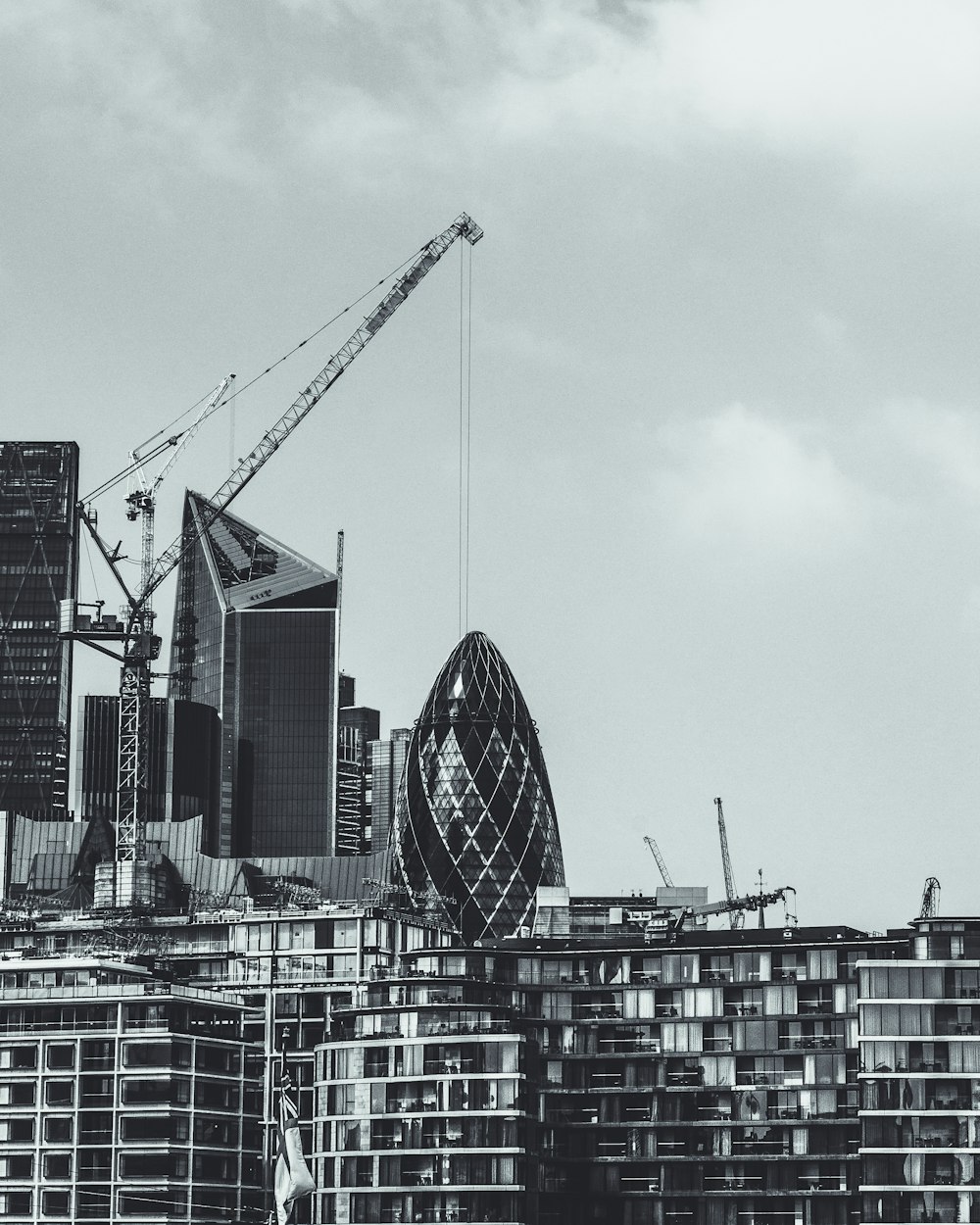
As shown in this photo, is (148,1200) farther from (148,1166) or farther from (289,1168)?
(289,1168)

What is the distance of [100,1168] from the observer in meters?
179

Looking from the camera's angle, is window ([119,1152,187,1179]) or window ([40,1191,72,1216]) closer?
window ([40,1191,72,1216])

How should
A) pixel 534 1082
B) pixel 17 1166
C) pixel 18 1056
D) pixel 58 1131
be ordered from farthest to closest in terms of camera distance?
pixel 18 1056 < pixel 58 1131 < pixel 17 1166 < pixel 534 1082

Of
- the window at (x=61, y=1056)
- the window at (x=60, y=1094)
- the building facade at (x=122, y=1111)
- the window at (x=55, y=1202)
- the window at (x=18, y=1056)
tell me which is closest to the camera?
the window at (x=55, y=1202)

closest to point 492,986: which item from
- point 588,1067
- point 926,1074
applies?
point 588,1067

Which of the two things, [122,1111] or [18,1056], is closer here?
[122,1111]

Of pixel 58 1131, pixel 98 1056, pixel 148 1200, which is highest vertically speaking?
pixel 98 1056

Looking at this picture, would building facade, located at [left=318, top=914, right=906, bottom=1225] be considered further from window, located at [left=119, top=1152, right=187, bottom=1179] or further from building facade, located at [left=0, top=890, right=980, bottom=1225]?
window, located at [left=119, top=1152, right=187, bottom=1179]

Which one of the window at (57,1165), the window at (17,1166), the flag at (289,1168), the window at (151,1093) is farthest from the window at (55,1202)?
the flag at (289,1168)

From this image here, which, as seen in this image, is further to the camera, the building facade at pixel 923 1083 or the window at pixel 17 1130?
the window at pixel 17 1130

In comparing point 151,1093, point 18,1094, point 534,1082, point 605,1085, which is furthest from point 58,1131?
point 605,1085

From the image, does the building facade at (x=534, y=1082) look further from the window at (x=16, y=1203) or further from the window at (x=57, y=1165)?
the window at (x=16, y=1203)

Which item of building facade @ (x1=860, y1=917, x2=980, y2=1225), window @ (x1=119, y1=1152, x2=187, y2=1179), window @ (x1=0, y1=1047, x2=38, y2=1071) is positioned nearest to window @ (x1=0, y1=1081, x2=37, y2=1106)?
window @ (x1=0, y1=1047, x2=38, y2=1071)

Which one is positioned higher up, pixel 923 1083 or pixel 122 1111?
pixel 923 1083
